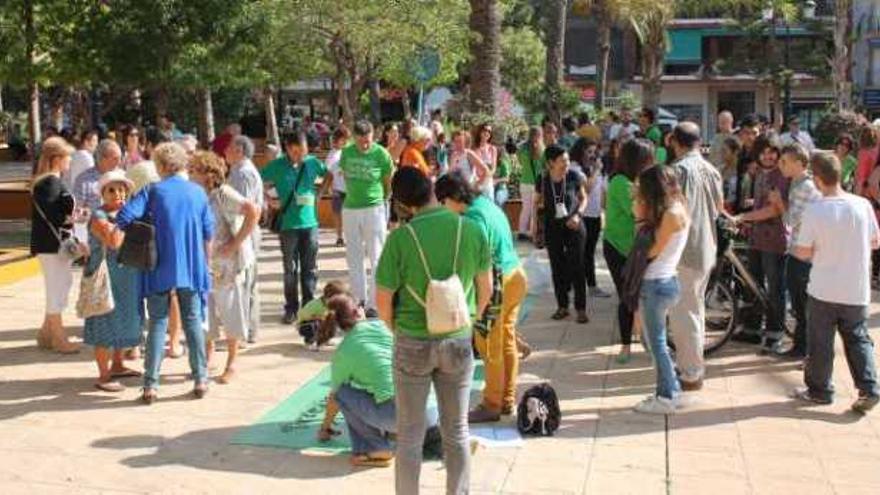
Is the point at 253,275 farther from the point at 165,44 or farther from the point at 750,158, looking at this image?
the point at 165,44

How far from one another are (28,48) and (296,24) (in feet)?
21.3

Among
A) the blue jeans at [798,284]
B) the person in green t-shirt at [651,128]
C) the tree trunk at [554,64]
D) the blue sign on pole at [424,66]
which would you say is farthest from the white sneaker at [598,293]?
the tree trunk at [554,64]

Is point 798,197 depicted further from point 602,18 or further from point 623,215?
point 602,18

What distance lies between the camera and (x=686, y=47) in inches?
2117

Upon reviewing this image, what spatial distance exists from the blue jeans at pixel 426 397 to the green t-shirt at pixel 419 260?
0.19 ft

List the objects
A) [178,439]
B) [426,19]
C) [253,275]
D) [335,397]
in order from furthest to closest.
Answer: [426,19] → [253,275] → [178,439] → [335,397]

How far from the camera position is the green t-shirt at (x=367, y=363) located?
18.4ft

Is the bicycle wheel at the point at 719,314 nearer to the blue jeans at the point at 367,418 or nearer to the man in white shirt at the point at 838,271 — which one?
the man in white shirt at the point at 838,271

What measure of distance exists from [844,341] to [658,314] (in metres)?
1.18

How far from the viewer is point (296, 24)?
21.5 m

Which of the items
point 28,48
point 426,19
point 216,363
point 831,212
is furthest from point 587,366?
point 426,19

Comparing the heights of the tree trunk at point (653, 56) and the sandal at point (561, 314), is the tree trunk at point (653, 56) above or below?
above

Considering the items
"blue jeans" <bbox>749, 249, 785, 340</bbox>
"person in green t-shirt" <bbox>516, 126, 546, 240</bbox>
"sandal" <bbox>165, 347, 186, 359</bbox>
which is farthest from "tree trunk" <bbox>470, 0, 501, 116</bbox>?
"sandal" <bbox>165, 347, 186, 359</bbox>

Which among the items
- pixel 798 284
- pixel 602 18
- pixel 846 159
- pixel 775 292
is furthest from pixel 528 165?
pixel 602 18
